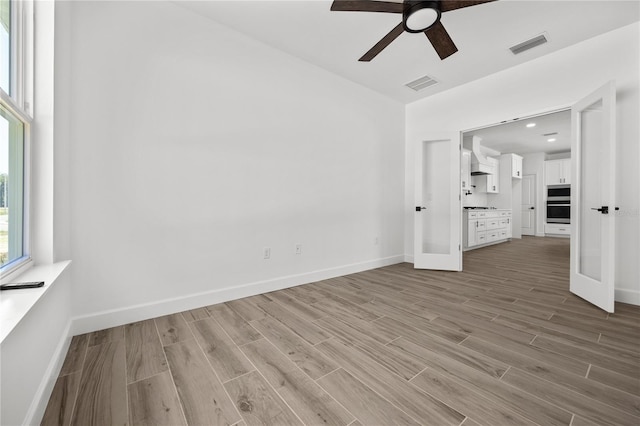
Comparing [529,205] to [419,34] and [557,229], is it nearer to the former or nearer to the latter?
[557,229]

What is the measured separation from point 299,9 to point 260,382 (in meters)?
2.91

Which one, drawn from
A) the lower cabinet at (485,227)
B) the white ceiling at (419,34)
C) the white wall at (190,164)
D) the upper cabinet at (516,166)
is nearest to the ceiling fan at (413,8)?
the white ceiling at (419,34)

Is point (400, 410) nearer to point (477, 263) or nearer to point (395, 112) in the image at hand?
point (477, 263)

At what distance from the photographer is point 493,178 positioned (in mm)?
7613

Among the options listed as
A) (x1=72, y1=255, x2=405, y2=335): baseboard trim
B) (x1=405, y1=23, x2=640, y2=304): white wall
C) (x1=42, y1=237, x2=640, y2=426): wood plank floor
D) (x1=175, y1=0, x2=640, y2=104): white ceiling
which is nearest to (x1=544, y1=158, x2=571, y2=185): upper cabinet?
(x1=405, y1=23, x2=640, y2=304): white wall

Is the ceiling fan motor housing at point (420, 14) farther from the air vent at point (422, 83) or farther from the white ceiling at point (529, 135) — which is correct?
the white ceiling at point (529, 135)

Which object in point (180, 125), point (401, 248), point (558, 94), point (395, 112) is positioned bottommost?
point (401, 248)

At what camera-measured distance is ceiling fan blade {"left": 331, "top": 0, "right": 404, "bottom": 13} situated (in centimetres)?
186

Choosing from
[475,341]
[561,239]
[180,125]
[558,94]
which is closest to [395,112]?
[558,94]

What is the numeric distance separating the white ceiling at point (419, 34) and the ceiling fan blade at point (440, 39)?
36 centimetres

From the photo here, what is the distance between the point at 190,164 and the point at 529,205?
974 cm

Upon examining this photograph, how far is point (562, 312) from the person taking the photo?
2.32 metres

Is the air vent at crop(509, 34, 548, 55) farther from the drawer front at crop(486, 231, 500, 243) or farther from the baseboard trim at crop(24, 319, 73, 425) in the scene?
the baseboard trim at crop(24, 319, 73, 425)

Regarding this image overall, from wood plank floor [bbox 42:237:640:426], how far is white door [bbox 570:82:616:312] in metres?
0.29
